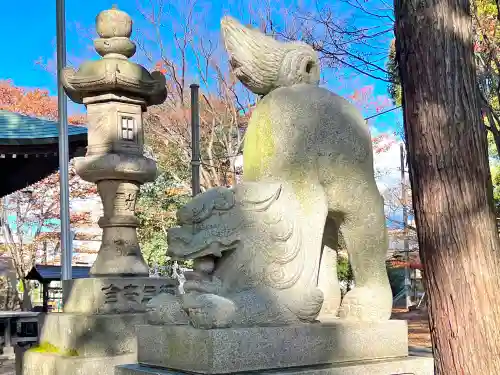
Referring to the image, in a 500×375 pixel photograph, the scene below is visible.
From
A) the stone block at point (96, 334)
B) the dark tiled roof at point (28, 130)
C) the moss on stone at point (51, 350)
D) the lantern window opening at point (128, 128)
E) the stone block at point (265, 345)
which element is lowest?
the moss on stone at point (51, 350)

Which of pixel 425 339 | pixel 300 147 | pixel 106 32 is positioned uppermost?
pixel 106 32

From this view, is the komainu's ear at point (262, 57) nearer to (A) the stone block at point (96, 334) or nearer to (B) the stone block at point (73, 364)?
(A) the stone block at point (96, 334)

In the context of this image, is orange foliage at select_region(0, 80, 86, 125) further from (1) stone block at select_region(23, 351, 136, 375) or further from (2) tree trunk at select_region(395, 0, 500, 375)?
(2) tree trunk at select_region(395, 0, 500, 375)

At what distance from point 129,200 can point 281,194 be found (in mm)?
3092

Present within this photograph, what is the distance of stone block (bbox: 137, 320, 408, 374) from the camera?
101 inches

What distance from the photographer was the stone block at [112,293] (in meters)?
5.32

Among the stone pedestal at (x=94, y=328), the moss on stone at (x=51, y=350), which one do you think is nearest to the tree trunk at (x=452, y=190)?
the stone pedestal at (x=94, y=328)

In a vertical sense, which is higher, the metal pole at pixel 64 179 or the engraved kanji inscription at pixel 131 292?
the metal pole at pixel 64 179

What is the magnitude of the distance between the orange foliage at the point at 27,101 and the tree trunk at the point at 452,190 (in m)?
16.6

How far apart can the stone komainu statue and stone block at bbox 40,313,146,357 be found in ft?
7.79

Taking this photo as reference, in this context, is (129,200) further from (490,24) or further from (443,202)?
(490,24)

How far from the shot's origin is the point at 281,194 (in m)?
2.96

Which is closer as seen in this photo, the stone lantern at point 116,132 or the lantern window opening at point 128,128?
the stone lantern at point 116,132

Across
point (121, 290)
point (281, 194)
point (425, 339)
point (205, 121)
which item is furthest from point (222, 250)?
point (205, 121)
